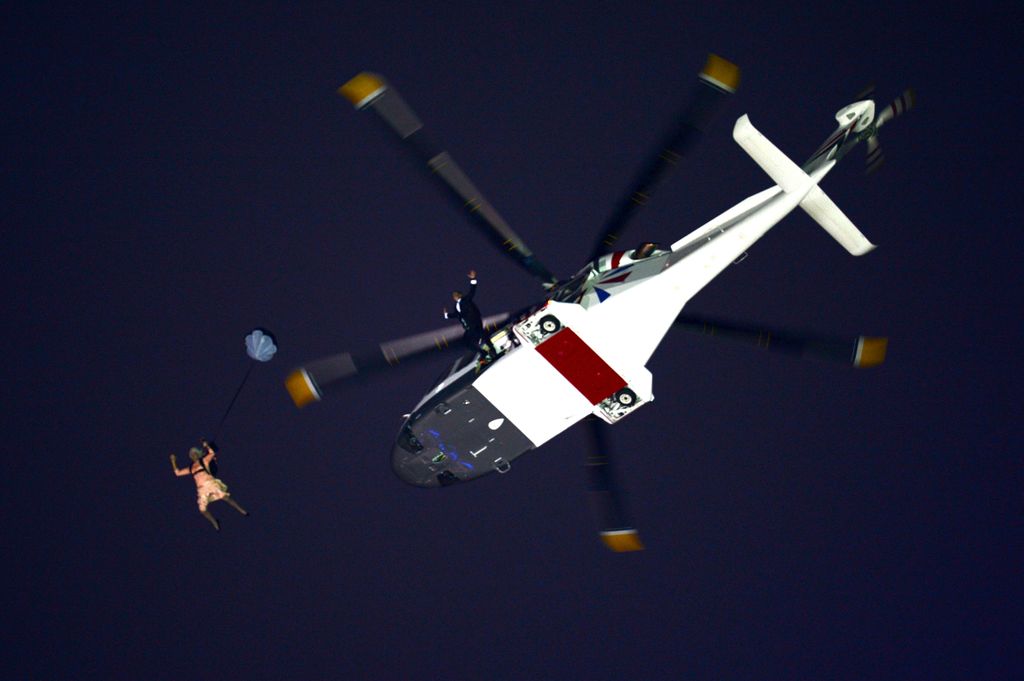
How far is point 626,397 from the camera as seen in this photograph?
15.4 m

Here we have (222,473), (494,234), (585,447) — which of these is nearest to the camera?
(494,234)

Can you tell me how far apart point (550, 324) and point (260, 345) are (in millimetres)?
5610

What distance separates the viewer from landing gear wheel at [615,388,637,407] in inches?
606

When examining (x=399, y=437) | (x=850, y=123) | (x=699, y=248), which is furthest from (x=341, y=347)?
(x=850, y=123)

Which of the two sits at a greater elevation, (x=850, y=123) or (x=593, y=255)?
(x=850, y=123)

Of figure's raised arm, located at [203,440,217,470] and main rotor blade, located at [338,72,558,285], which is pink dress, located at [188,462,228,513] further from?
main rotor blade, located at [338,72,558,285]

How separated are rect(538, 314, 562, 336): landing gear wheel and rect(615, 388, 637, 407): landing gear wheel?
137cm

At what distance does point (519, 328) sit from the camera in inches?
604

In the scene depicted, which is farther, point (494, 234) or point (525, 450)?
point (525, 450)

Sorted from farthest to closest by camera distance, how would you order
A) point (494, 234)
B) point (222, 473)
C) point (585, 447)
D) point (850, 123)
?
point (222, 473) → point (850, 123) → point (585, 447) → point (494, 234)

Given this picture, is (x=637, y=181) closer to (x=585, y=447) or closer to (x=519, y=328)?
(x=519, y=328)

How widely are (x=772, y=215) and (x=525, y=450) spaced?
5.14 metres

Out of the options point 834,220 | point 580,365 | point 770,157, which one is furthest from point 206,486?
point 834,220

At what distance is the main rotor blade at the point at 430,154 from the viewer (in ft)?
44.3
